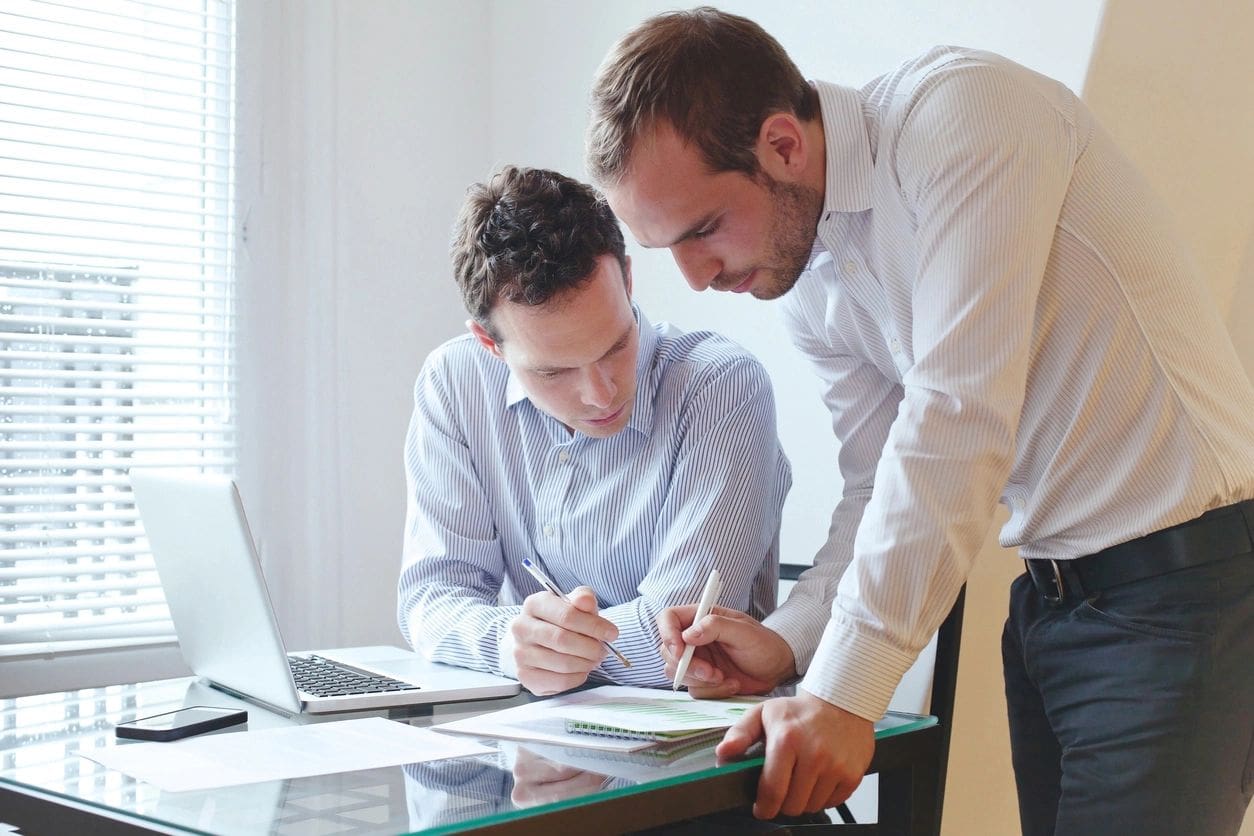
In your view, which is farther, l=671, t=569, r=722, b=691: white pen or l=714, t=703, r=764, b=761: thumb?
l=671, t=569, r=722, b=691: white pen

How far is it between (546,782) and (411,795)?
0.34 ft

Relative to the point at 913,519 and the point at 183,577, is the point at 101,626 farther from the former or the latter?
the point at 913,519

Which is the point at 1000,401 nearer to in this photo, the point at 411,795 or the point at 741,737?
the point at 741,737

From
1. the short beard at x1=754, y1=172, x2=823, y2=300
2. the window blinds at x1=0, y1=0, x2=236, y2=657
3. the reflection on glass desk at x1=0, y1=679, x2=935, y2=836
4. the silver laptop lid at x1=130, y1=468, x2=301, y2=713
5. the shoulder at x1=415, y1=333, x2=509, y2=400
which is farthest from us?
the window blinds at x1=0, y1=0, x2=236, y2=657

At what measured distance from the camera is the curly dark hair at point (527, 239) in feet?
5.41

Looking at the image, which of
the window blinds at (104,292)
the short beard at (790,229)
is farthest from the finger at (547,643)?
the window blinds at (104,292)

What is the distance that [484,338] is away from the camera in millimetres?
1803

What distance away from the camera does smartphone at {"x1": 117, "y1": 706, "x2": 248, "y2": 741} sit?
45.8 inches

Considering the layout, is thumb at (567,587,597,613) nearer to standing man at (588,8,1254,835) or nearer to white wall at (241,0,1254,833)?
standing man at (588,8,1254,835)

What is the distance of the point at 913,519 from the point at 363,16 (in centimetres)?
215

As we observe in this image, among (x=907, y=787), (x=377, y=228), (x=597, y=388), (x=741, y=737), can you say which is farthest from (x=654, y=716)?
(x=377, y=228)

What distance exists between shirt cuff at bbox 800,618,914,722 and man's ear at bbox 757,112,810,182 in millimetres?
547

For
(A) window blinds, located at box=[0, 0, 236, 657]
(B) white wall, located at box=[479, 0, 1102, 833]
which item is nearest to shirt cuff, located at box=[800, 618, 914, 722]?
(B) white wall, located at box=[479, 0, 1102, 833]

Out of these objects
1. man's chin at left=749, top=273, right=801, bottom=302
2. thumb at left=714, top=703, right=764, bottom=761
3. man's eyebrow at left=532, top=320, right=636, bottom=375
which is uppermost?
man's chin at left=749, top=273, right=801, bottom=302
